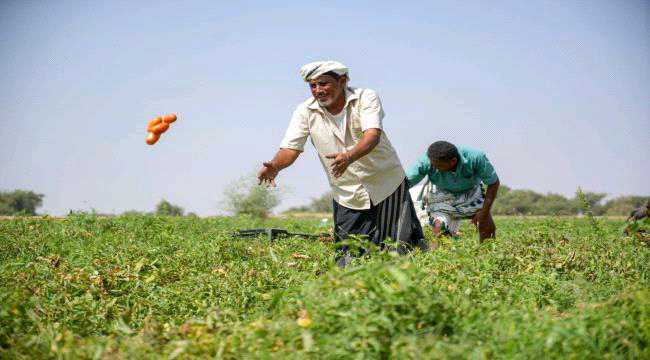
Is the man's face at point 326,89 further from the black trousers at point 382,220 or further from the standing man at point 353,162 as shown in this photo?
the black trousers at point 382,220

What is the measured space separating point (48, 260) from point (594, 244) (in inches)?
184

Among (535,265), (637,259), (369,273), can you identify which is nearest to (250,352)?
(369,273)

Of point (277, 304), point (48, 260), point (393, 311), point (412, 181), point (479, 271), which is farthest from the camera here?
point (412, 181)

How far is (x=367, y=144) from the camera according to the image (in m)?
4.50

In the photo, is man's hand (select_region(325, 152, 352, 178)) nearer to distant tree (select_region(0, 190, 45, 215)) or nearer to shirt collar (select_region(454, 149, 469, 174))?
shirt collar (select_region(454, 149, 469, 174))

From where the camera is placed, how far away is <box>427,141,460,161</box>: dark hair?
20.7 ft

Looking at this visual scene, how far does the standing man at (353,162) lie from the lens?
15.7 ft

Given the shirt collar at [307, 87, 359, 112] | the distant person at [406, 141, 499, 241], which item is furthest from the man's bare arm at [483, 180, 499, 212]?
the shirt collar at [307, 87, 359, 112]

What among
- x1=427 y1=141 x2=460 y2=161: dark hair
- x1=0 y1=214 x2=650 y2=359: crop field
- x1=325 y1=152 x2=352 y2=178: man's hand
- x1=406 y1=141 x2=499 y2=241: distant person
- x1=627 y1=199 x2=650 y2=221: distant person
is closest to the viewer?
x1=0 y1=214 x2=650 y2=359: crop field

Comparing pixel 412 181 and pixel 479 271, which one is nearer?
pixel 479 271

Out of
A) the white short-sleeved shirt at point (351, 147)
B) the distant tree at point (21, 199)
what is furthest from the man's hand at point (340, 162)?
the distant tree at point (21, 199)

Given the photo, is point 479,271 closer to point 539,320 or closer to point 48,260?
point 539,320

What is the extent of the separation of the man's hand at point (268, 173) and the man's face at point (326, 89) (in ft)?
1.96

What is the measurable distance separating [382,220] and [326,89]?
3.78 feet
